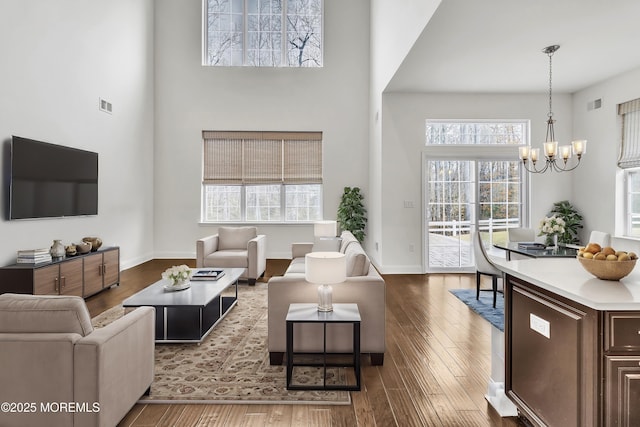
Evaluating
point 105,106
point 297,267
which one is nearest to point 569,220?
point 297,267

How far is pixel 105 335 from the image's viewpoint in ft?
6.19

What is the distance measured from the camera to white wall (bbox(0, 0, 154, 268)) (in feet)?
14.1

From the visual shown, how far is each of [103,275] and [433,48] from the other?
16.8 ft

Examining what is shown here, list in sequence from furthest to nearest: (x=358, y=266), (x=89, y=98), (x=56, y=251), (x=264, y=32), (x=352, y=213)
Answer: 1. (x=264, y=32)
2. (x=352, y=213)
3. (x=89, y=98)
4. (x=56, y=251)
5. (x=358, y=266)

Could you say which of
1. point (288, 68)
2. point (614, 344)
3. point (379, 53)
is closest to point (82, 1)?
point (288, 68)

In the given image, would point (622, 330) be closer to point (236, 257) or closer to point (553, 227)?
point (553, 227)

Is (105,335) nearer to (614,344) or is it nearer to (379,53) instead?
(614,344)

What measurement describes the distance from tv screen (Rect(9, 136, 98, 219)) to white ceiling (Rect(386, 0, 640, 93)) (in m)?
4.59

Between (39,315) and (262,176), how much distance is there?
632 centimetres

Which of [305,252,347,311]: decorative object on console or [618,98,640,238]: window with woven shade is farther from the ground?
[618,98,640,238]: window with woven shade

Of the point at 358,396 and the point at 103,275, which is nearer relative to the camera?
the point at 358,396

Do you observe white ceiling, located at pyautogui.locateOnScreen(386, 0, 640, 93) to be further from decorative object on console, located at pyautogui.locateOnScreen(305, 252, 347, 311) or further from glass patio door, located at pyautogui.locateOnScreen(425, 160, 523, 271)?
decorative object on console, located at pyautogui.locateOnScreen(305, 252, 347, 311)

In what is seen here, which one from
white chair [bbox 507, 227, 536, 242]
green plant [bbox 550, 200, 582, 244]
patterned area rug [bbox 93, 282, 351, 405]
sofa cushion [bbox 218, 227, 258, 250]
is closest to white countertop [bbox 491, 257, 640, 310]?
patterned area rug [bbox 93, 282, 351, 405]

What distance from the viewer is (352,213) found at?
777 centimetres
